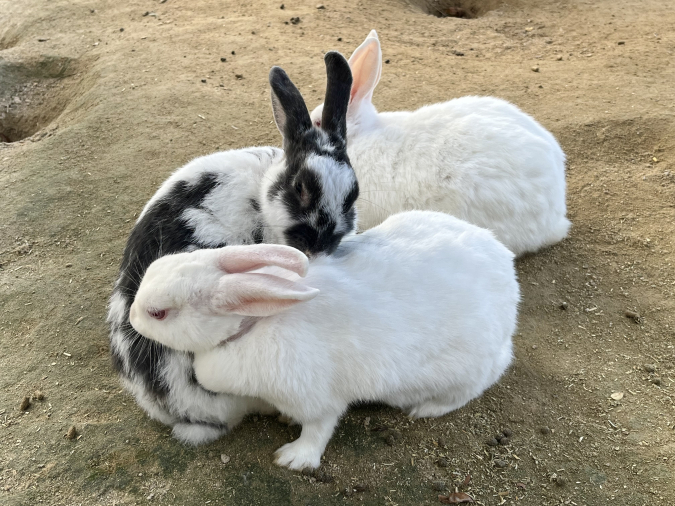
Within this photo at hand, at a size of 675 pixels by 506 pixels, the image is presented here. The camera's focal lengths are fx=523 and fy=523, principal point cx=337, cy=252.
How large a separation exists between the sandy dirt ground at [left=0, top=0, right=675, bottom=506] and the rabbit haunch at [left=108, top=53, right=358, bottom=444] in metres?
0.25

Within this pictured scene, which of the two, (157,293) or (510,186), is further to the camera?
(510,186)

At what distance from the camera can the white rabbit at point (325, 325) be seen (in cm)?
236

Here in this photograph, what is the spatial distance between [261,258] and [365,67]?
234 cm

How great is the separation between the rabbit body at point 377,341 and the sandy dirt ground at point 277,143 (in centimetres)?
29

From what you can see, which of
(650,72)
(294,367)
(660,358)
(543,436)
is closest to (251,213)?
(294,367)

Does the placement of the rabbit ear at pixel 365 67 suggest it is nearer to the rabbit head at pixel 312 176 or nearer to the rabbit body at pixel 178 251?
the rabbit head at pixel 312 176

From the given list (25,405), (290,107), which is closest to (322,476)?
(25,405)

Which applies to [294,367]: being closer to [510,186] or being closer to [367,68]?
[510,186]

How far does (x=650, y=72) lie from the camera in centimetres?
582

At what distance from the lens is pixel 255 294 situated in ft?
7.42

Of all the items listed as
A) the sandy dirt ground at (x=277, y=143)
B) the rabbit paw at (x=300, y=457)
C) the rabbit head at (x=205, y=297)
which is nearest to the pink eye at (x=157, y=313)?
the rabbit head at (x=205, y=297)

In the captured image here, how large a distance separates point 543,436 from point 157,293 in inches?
81.7

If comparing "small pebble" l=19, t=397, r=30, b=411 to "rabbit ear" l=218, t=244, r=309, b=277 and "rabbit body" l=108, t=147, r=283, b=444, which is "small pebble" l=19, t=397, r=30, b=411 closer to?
"rabbit body" l=108, t=147, r=283, b=444

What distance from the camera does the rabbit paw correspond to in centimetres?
255
